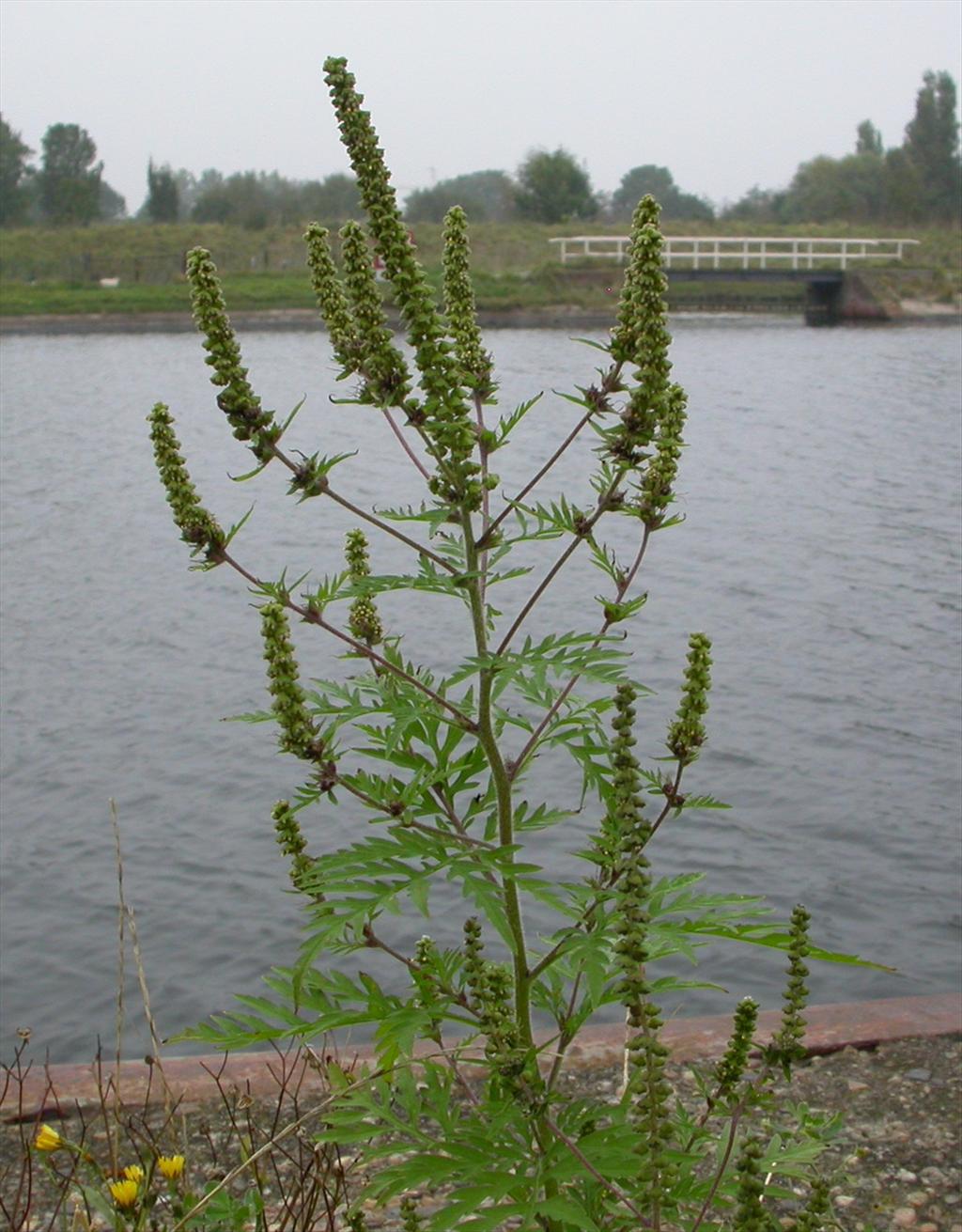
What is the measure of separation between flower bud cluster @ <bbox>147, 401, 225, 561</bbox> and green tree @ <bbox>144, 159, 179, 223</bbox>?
3983 inches

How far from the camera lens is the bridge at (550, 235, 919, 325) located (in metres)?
69.4

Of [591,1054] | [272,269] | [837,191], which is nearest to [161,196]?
[272,269]

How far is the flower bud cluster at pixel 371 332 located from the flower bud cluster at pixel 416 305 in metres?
0.04

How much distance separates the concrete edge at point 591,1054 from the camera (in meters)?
5.05

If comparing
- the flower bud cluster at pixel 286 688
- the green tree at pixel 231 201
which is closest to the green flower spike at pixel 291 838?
the flower bud cluster at pixel 286 688

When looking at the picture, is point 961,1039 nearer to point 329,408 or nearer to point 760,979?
point 760,979

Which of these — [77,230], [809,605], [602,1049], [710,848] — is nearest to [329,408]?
[809,605]

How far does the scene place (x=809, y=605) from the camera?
1600cm

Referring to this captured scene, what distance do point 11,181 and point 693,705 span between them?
110578mm

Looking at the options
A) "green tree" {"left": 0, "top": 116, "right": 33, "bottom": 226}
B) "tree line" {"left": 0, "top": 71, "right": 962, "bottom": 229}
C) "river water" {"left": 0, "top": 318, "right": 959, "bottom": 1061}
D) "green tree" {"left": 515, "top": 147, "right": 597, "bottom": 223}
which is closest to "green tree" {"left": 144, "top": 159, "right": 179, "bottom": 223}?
"tree line" {"left": 0, "top": 71, "right": 962, "bottom": 229}

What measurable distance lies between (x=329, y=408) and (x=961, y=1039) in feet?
101

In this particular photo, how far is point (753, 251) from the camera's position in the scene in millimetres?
83062

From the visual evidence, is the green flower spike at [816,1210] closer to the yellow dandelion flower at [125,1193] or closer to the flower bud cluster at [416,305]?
the yellow dandelion flower at [125,1193]

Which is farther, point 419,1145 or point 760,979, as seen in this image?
point 760,979
